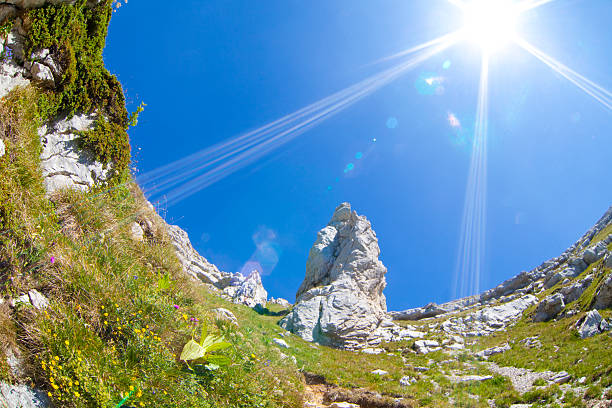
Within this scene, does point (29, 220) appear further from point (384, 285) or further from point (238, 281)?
point (238, 281)

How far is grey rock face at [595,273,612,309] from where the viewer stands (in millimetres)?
21250

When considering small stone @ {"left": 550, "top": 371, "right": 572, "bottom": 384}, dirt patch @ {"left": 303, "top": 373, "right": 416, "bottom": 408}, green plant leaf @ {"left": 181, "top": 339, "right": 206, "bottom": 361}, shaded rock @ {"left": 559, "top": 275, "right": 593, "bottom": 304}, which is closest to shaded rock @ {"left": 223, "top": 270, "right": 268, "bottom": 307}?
shaded rock @ {"left": 559, "top": 275, "right": 593, "bottom": 304}

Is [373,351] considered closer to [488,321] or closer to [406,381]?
[406,381]

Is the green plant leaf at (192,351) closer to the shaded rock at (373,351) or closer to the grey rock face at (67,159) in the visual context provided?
the grey rock face at (67,159)

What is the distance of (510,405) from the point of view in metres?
10.8

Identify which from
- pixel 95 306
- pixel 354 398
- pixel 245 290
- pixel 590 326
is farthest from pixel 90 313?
pixel 245 290

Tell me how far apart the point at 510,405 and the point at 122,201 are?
633 inches

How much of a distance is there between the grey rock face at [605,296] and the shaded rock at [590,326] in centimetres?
446

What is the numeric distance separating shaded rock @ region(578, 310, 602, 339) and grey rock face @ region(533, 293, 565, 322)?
13.2m

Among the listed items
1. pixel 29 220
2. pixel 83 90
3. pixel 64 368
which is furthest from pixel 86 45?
pixel 64 368

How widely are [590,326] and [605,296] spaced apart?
232 inches

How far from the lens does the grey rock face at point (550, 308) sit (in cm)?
2940

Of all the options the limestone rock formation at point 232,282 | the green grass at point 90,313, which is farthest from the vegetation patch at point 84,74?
the limestone rock formation at point 232,282

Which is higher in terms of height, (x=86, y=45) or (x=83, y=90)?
(x=86, y=45)
